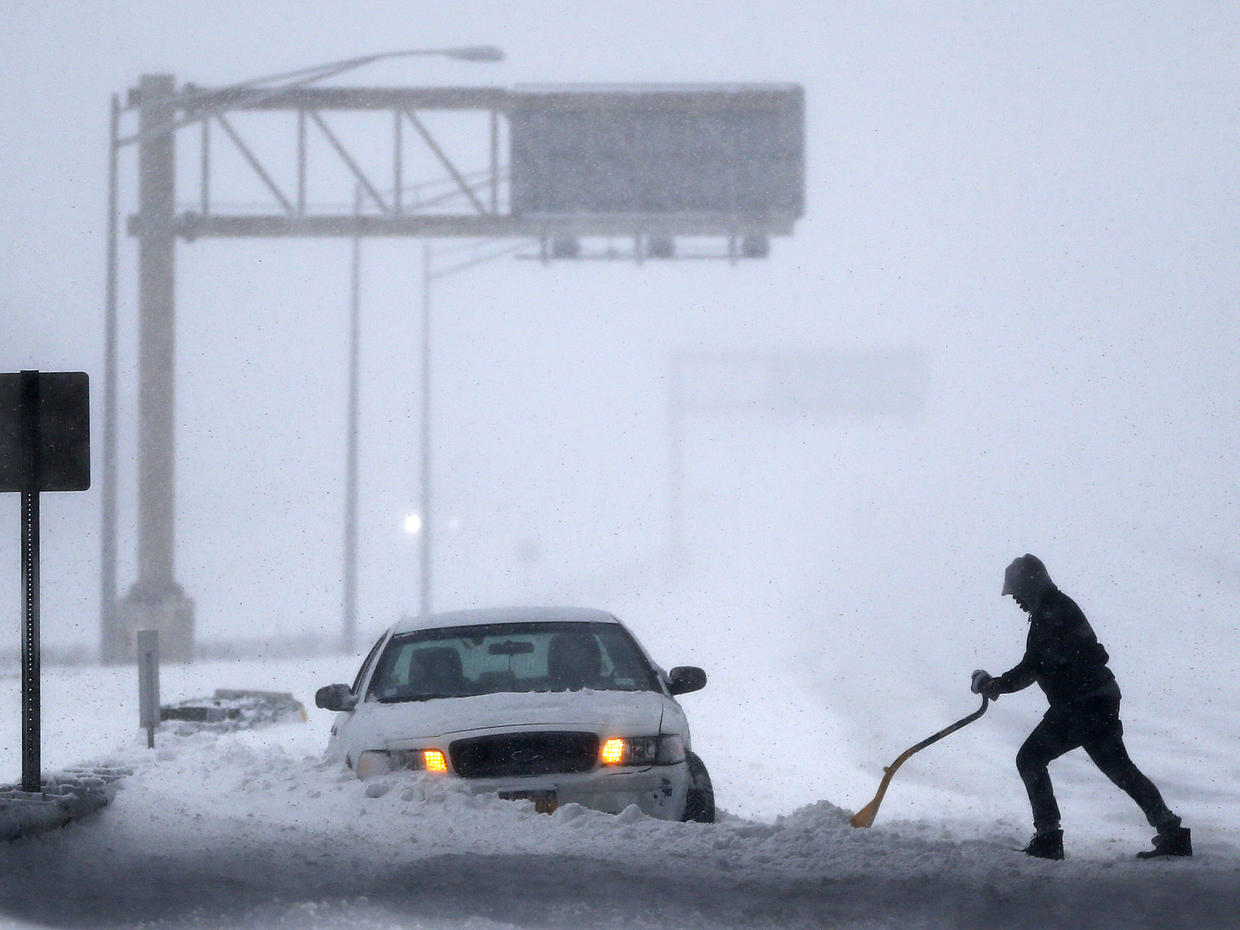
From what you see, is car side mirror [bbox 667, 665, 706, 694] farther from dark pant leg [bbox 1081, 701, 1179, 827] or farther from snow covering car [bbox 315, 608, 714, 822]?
dark pant leg [bbox 1081, 701, 1179, 827]

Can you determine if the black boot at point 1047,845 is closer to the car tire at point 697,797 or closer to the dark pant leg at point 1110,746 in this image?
the dark pant leg at point 1110,746

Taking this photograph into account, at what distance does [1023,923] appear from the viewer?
6227 mm

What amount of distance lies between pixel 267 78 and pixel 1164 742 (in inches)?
558

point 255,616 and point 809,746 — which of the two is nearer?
point 809,746

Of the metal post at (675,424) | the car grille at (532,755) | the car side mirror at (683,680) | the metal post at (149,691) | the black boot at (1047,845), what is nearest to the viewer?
the black boot at (1047,845)

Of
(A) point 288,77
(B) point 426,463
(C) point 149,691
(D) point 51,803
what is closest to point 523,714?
(D) point 51,803

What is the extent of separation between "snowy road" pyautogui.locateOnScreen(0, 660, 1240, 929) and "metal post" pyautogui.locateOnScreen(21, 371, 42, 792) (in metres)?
0.49

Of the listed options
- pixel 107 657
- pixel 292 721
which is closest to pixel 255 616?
pixel 107 657

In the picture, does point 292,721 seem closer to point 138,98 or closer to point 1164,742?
point 1164,742

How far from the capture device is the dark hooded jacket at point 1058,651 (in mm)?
8211

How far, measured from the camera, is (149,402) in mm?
28234

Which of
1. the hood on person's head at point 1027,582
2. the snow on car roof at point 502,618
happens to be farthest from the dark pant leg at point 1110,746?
the snow on car roof at point 502,618

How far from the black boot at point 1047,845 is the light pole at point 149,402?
65.7 ft

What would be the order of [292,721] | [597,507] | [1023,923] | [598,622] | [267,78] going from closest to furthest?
[1023,923]
[598,622]
[292,721]
[267,78]
[597,507]
